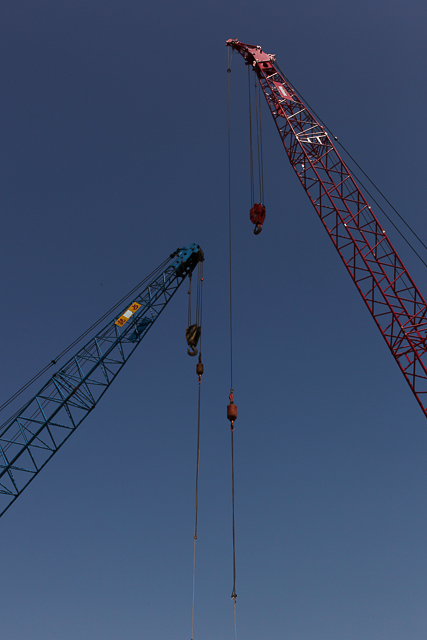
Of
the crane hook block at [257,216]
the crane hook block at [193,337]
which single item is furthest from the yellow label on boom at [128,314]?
the crane hook block at [257,216]

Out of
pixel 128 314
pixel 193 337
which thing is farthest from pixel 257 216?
pixel 128 314

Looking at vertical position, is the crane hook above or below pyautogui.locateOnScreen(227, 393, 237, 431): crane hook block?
above

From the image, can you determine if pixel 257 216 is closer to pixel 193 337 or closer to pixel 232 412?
pixel 193 337

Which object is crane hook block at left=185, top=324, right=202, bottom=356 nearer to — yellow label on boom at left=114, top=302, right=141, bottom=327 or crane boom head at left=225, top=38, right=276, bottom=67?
yellow label on boom at left=114, top=302, right=141, bottom=327

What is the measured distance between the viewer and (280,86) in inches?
2050

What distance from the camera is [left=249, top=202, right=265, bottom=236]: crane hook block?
44.3 meters

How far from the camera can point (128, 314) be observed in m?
55.2

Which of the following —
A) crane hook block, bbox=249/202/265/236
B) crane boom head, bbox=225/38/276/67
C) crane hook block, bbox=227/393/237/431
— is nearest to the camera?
crane hook block, bbox=227/393/237/431

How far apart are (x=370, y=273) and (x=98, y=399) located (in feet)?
82.6

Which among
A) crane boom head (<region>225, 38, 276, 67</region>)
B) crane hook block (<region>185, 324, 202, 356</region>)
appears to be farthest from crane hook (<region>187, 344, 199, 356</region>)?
crane boom head (<region>225, 38, 276, 67</region>)

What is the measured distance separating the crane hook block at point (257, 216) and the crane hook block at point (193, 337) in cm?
881

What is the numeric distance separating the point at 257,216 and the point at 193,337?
1045 cm

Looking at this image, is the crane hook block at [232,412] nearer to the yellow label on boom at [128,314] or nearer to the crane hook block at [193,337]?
the crane hook block at [193,337]

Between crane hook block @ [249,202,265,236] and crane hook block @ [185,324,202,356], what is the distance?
8809mm
